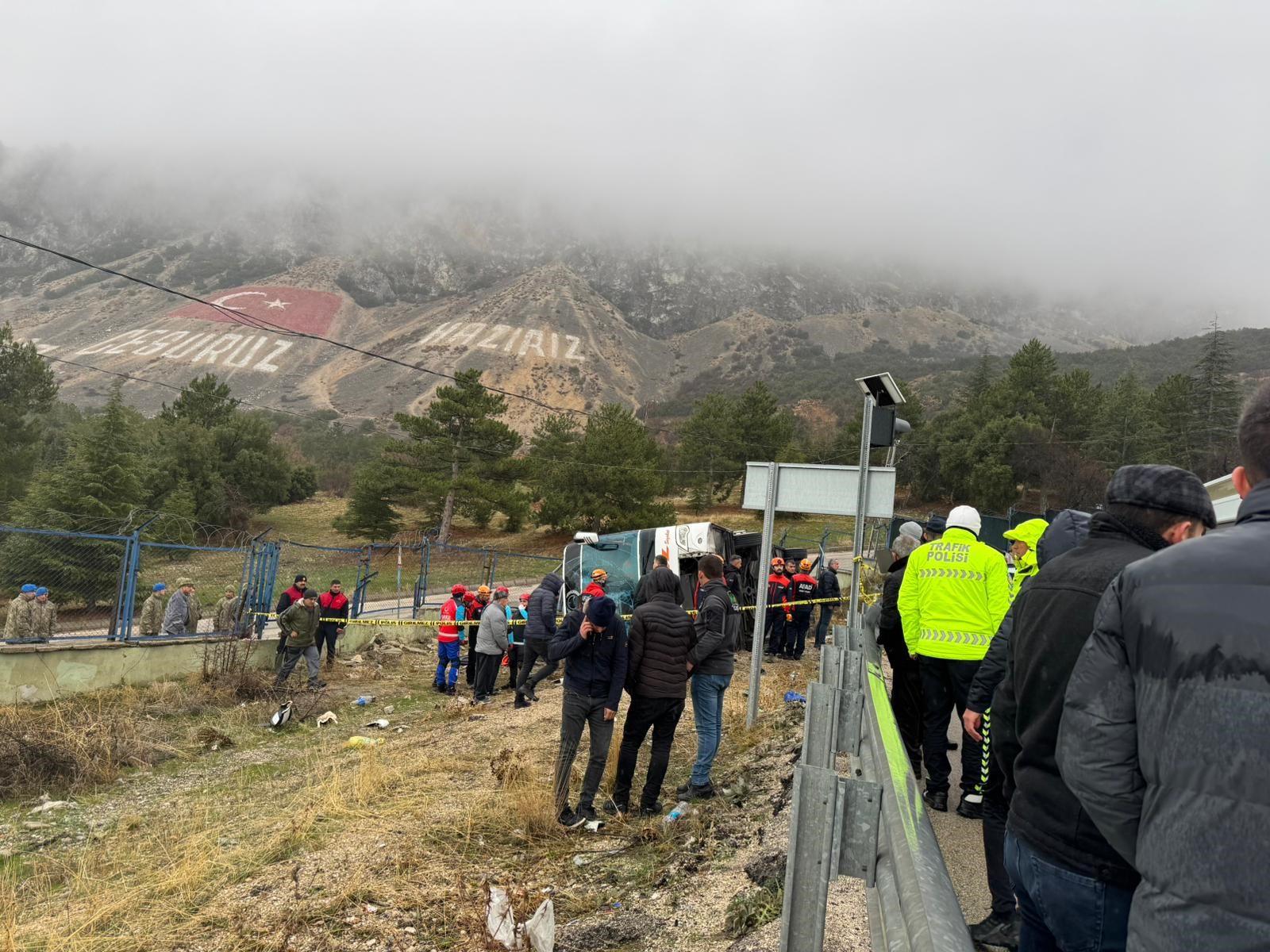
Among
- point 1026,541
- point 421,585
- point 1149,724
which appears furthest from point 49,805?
point 421,585

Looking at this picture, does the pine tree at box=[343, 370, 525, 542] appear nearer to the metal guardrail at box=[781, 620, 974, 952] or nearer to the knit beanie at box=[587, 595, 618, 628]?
the knit beanie at box=[587, 595, 618, 628]

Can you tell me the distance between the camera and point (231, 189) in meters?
197

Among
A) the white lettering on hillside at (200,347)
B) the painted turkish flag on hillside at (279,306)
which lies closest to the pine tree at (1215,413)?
the white lettering on hillside at (200,347)

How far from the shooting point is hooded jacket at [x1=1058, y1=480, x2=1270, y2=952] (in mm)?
1164

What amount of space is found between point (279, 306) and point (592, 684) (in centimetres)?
14658

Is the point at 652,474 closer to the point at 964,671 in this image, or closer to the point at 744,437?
the point at 744,437

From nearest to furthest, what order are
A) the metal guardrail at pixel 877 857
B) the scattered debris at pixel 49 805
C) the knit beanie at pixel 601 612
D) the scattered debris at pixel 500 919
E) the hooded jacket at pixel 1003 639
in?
1. the metal guardrail at pixel 877 857
2. the hooded jacket at pixel 1003 639
3. the scattered debris at pixel 500 919
4. the knit beanie at pixel 601 612
5. the scattered debris at pixel 49 805

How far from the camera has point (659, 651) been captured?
5.99 m

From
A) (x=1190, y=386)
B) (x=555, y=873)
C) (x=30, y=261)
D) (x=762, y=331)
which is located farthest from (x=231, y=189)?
(x=555, y=873)

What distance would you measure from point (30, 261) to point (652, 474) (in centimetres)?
17373

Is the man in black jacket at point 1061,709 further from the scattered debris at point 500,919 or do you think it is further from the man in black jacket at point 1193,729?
the scattered debris at point 500,919

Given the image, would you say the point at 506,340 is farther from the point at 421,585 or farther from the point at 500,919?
the point at 500,919

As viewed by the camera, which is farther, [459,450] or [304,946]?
[459,450]

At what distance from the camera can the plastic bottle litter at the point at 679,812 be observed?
5596mm
